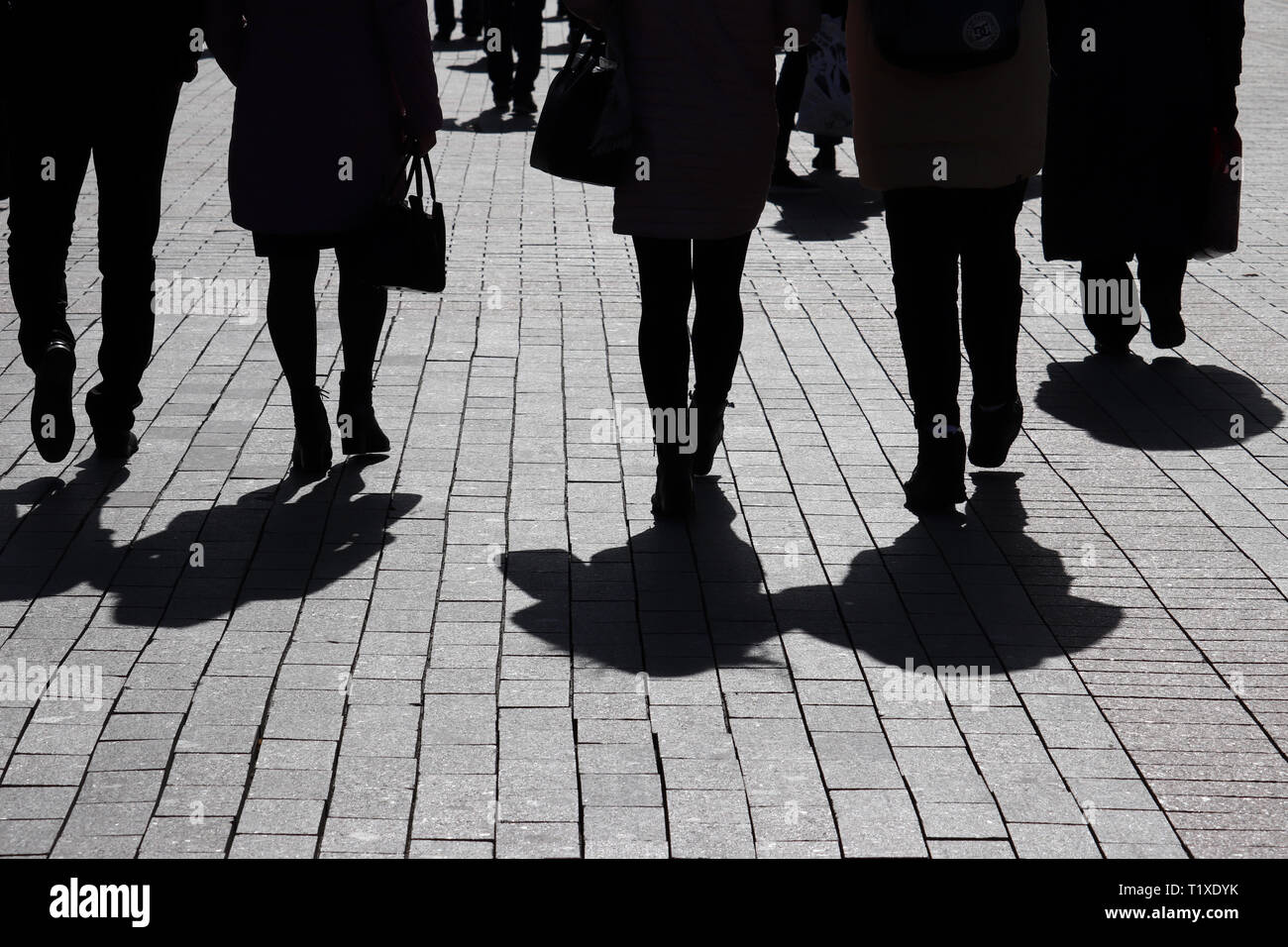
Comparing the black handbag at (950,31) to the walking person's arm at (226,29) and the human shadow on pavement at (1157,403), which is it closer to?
the human shadow on pavement at (1157,403)

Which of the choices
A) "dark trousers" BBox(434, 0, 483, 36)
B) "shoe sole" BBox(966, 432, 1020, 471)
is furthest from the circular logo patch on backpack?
"dark trousers" BBox(434, 0, 483, 36)

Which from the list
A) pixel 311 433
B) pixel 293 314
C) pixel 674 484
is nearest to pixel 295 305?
pixel 293 314

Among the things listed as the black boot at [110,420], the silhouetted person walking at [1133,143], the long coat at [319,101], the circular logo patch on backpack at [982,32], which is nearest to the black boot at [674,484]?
the long coat at [319,101]

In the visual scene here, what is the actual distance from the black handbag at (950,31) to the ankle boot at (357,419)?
78.4 inches

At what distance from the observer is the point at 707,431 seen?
560 centimetres

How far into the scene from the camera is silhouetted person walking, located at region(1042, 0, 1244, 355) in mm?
6859

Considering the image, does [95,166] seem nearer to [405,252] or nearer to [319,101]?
[319,101]

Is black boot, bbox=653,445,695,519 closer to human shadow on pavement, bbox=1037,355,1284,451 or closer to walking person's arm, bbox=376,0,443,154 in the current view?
walking person's arm, bbox=376,0,443,154

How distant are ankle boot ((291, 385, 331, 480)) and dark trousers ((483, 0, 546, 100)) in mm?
8818

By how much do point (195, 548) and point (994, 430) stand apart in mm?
2427

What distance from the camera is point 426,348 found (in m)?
7.20
